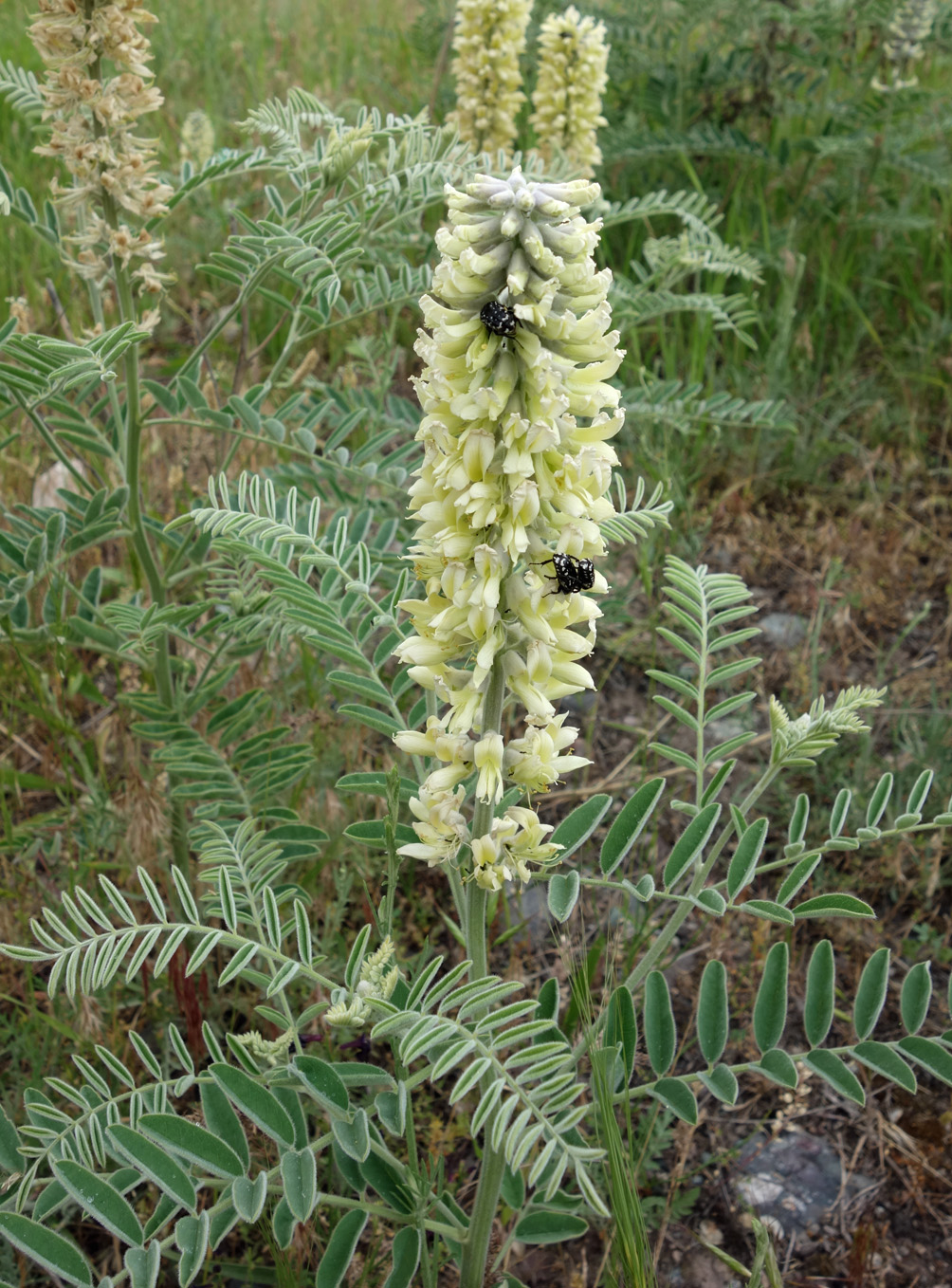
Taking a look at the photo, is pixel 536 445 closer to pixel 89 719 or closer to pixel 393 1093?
pixel 393 1093

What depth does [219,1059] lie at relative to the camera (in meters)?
1.39

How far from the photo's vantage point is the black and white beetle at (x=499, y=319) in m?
1.23

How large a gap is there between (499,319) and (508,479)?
186mm

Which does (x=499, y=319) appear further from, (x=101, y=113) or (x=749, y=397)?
(x=749, y=397)

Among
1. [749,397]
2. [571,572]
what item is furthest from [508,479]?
[749,397]

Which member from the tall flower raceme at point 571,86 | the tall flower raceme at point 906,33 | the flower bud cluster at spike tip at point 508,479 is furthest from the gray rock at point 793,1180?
the tall flower raceme at point 906,33

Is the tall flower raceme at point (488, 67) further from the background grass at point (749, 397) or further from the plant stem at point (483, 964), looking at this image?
the plant stem at point (483, 964)

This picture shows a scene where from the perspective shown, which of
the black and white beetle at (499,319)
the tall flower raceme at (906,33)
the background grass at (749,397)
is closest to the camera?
the black and white beetle at (499,319)

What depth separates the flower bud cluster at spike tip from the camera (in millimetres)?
1247

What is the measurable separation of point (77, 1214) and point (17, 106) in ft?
7.34

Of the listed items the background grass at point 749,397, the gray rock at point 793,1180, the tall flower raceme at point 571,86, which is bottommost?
the gray rock at point 793,1180

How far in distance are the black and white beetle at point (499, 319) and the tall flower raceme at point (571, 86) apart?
2.49 metres

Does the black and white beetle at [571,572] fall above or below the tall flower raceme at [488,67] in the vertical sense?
below

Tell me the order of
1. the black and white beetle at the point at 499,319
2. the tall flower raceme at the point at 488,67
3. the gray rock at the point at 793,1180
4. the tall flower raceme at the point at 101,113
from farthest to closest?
the tall flower raceme at the point at 488,67 < the gray rock at the point at 793,1180 < the tall flower raceme at the point at 101,113 < the black and white beetle at the point at 499,319
